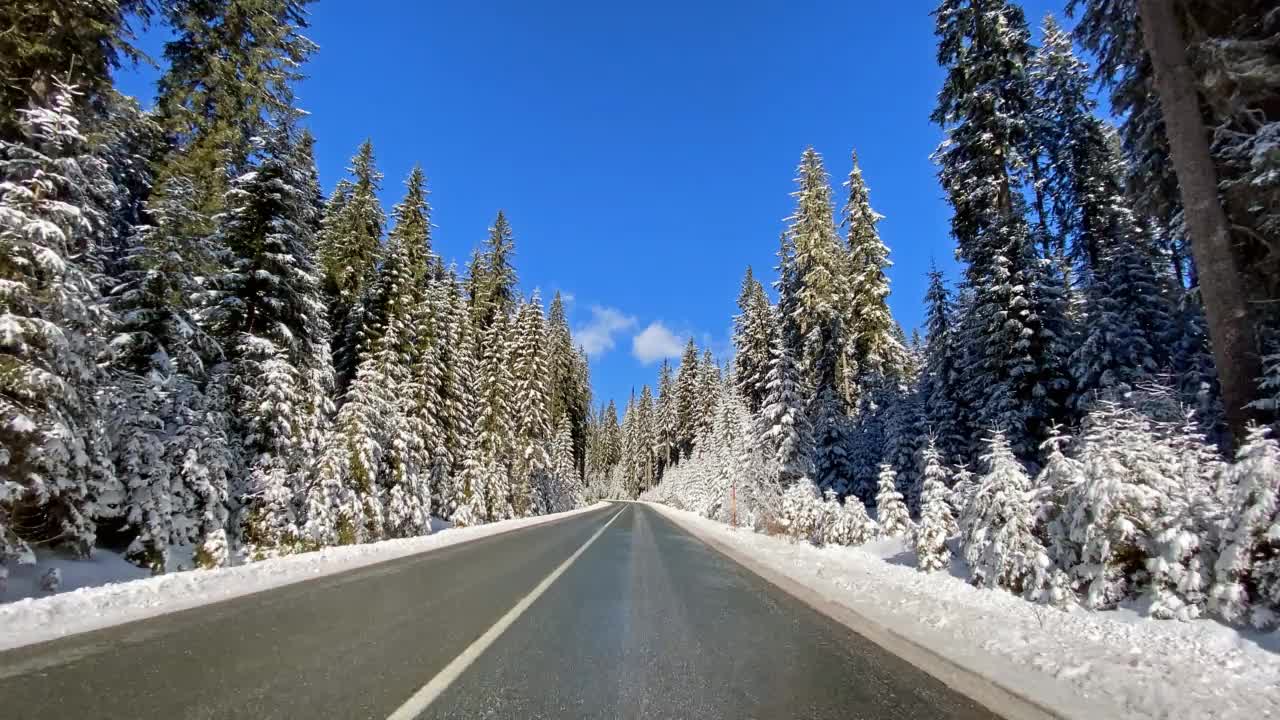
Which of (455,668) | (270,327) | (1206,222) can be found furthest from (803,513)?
(270,327)

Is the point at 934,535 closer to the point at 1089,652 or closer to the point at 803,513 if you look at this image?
the point at 1089,652

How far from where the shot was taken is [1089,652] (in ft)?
18.2

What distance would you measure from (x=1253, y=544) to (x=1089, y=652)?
2.11 m

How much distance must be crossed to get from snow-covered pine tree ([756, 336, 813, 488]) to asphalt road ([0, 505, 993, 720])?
60.5 ft

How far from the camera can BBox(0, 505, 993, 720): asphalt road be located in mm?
3863

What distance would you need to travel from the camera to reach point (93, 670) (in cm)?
447

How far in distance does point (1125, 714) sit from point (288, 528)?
62.5 ft

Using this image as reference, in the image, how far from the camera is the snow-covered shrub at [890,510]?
15.7 metres

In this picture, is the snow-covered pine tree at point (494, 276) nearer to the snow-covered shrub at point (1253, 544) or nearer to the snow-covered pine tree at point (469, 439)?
the snow-covered pine tree at point (469, 439)

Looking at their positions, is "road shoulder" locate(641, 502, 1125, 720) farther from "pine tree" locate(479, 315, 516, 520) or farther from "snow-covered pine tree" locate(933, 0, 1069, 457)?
"pine tree" locate(479, 315, 516, 520)

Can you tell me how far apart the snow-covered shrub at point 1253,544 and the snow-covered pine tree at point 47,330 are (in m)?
14.9

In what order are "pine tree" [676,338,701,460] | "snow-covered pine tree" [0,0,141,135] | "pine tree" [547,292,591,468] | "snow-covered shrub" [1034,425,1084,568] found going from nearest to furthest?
1. "snow-covered shrub" [1034,425,1084,568]
2. "snow-covered pine tree" [0,0,141,135]
3. "pine tree" [547,292,591,468]
4. "pine tree" [676,338,701,460]

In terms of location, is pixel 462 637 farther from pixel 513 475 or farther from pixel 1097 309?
pixel 513 475

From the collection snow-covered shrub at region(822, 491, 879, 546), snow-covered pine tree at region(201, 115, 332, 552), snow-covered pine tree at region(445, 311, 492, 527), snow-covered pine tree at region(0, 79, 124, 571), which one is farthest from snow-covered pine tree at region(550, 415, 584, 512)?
snow-covered pine tree at region(0, 79, 124, 571)
